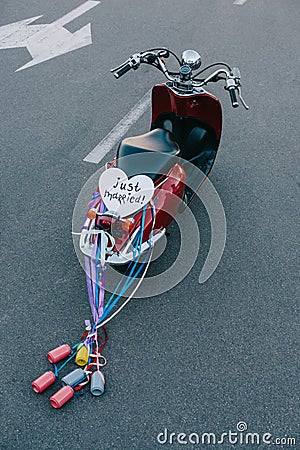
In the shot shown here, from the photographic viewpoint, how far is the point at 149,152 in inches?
131

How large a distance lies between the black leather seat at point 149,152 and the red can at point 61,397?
131cm

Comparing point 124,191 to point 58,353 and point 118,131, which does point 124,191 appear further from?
point 118,131

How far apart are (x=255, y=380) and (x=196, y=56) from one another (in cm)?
213

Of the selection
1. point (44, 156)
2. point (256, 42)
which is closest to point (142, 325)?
point (44, 156)

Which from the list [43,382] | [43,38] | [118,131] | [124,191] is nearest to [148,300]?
[124,191]

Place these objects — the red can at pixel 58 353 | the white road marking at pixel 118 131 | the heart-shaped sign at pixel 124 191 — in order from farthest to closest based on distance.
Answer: the white road marking at pixel 118 131
the heart-shaped sign at pixel 124 191
the red can at pixel 58 353

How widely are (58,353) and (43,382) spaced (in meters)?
0.19

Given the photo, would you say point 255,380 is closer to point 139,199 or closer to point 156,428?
point 156,428

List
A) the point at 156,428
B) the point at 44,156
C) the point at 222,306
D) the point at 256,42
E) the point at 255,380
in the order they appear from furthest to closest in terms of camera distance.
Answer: the point at 256,42 → the point at 44,156 → the point at 222,306 → the point at 255,380 → the point at 156,428

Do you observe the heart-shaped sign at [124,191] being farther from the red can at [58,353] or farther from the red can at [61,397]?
the red can at [61,397]

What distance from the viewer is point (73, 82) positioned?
577 cm

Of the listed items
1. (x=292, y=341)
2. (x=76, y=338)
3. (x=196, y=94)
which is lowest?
(x=292, y=341)

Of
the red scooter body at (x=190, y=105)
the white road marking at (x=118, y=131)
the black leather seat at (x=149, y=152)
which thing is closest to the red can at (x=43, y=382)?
the black leather seat at (x=149, y=152)

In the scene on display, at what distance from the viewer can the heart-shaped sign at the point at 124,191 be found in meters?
3.08
